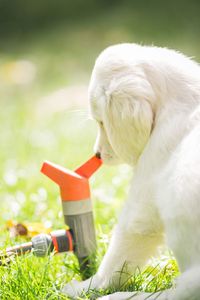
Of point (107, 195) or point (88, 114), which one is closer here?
point (88, 114)

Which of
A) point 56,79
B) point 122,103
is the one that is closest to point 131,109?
point 122,103

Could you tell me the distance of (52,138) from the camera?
5906 millimetres

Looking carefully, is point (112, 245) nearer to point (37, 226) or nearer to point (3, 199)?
point (37, 226)

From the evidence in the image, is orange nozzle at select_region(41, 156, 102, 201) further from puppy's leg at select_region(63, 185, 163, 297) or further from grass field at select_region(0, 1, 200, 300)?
puppy's leg at select_region(63, 185, 163, 297)

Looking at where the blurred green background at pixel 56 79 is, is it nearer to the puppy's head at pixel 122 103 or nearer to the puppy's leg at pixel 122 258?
the puppy's head at pixel 122 103

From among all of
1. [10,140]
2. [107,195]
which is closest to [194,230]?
[107,195]

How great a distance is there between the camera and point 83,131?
6180 millimetres

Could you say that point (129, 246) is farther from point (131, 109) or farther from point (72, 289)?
point (131, 109)

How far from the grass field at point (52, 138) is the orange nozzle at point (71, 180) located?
26cm

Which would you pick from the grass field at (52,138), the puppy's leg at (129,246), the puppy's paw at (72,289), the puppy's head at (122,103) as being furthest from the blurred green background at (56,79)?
the puppy's paw at (72,289)

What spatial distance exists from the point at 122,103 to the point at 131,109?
0.16 ft

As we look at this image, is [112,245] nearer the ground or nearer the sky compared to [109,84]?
nearer the ground

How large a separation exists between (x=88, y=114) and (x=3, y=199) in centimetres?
160

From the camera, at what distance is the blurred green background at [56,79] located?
4.18 meters
